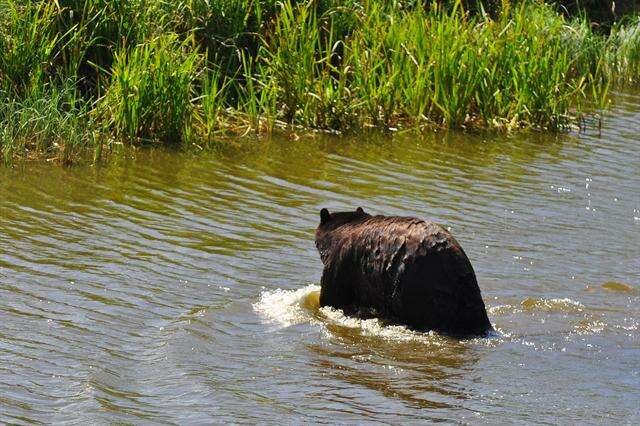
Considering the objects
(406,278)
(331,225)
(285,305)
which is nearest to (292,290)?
(285,305)

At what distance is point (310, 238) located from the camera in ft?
27.9

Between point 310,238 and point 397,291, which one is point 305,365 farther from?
point 310,238

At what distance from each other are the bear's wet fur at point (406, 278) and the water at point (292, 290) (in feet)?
0.39

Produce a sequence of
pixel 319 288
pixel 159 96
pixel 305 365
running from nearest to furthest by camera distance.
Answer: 1. pixel 305 365
2. pixel 319 288
3. pixel 159 96

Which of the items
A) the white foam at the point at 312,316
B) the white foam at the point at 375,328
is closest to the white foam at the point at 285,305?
the white foam at the point at 312,316

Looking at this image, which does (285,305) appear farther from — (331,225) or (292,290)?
(331,225)

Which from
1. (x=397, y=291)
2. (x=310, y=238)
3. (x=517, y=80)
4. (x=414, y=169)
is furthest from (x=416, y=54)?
(x=397, y=291)

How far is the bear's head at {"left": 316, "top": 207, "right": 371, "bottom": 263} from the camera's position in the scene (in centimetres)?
716

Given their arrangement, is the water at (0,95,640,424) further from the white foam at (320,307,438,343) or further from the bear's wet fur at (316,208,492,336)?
the bear's wet fur at (316,208,492,336)

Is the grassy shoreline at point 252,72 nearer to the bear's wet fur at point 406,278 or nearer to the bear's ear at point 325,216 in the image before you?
the bear's ear at point 325,216

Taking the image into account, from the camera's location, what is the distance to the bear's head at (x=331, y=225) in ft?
23.5

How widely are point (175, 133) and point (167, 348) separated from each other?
5242 millimetres

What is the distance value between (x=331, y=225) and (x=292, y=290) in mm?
465

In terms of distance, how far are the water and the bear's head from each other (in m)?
0.30
